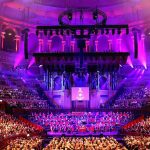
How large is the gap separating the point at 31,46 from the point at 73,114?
42.2 feet

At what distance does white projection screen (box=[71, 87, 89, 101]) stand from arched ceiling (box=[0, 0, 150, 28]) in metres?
10.5

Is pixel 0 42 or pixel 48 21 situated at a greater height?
pixel 48 21

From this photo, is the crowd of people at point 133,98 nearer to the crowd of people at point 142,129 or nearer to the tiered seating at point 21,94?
the crowd of people at point 142,129

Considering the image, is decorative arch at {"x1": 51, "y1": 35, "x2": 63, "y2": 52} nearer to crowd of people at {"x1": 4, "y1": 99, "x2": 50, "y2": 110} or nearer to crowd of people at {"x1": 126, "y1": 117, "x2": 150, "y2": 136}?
crowd of people at {"x1": 4, "y1": 99, "x2": 50, "y2": 110}

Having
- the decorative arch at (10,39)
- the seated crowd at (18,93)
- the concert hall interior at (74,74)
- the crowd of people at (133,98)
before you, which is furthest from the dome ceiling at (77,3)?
the seated crowd at (18,93)

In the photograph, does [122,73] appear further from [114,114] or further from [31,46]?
[31,46]

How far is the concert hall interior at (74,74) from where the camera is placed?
32.8m

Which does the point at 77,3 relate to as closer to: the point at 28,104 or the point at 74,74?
the point at 74,74

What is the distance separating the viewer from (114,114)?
35000mm

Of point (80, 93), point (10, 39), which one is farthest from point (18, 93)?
point (10, 39)

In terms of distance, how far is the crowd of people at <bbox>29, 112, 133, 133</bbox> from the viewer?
33.5 meters

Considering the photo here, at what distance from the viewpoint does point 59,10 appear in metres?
43.8

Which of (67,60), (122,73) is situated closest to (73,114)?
(67,60)

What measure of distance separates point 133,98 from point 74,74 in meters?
7.56
